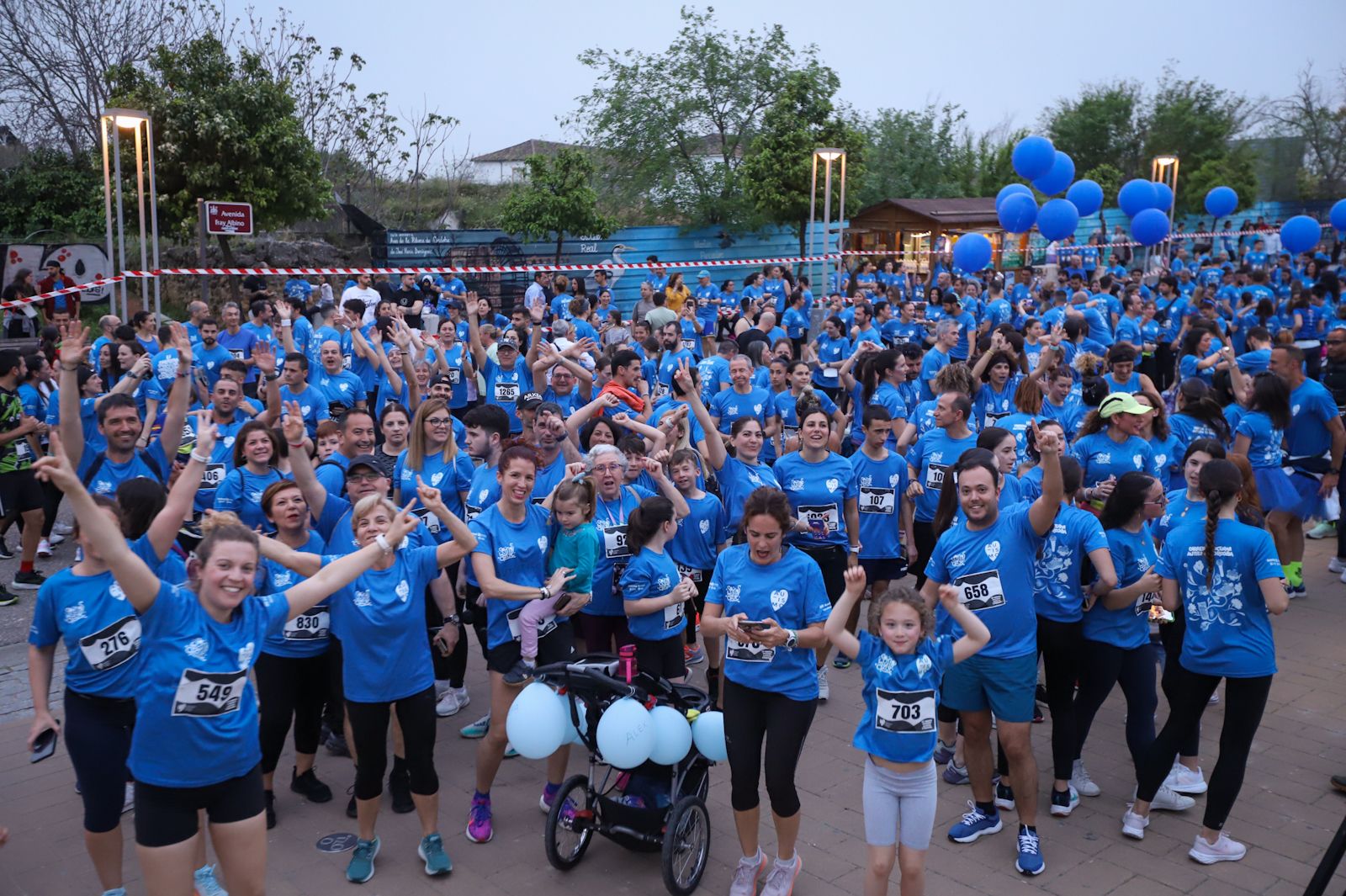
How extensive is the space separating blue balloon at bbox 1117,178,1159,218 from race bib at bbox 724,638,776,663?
67.5 ft

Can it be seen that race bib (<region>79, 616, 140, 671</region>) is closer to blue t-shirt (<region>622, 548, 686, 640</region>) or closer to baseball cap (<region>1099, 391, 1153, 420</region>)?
blue t-shirt (<region>622, 548, 686, 640</region>)

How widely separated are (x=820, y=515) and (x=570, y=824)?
254cm

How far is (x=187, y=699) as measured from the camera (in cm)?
379

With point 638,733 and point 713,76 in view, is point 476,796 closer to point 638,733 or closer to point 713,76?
point 638,733

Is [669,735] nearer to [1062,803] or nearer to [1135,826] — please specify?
[1062,803]

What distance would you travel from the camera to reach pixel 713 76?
33219mm

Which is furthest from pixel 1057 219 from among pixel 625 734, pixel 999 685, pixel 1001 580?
pixel 625 734

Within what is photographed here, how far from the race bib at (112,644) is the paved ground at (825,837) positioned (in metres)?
1.26

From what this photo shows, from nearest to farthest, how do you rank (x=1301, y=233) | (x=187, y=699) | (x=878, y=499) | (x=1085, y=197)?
1. (x=187, y=699)
2. (x=878, y=499)
3. (x=1085, y=197)
4. (x=1301, y=233)

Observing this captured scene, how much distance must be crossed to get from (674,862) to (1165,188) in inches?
884

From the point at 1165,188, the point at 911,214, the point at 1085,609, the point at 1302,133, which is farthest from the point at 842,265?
the point at 1302,133

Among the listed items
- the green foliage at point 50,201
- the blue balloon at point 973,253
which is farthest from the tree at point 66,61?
the blue balloon at point 973,253

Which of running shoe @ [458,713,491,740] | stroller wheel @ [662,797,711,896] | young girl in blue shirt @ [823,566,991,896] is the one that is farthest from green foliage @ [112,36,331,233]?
young girl in blue shirt @ [823,566,991,896]

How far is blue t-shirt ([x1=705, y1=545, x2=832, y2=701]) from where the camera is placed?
462 cm
